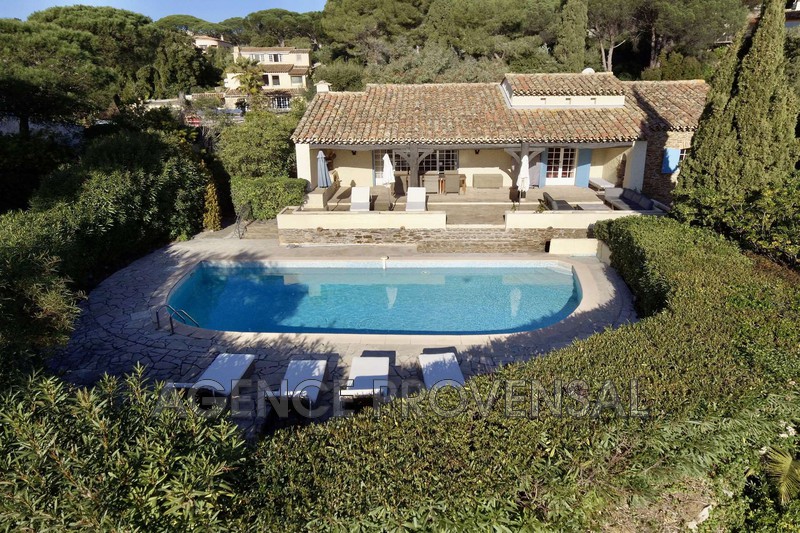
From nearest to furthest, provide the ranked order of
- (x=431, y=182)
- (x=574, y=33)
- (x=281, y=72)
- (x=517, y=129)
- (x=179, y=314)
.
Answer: (x=179, y=314) → (x=517, y=129) → (x=431, y=182) → (x=574, y=33) → (x=281, y=72)

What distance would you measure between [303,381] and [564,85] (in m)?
18.4

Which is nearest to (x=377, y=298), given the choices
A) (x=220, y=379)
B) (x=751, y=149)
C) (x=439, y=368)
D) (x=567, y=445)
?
(x=439, y=368)

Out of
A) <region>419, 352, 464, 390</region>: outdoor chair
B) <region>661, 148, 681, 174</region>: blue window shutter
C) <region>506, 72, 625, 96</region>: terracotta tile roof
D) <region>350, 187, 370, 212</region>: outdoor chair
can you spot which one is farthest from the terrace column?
<region>419, 352, 464, 390</region>: outdoor chair

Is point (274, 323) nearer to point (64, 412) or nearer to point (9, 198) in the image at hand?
point (64, 412)

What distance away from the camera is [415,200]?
17969mm

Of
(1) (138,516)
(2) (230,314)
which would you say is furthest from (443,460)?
(2) (230,314)

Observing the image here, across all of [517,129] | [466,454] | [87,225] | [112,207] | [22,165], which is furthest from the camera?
[517,129]

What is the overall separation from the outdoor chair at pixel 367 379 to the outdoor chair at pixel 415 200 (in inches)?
358

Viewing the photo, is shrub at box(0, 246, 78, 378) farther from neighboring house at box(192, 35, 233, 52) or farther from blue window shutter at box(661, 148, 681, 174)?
neighboring house at box(192, 35, 233, 52)

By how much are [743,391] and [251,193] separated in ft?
54.7

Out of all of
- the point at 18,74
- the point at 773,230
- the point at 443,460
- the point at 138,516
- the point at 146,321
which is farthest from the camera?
the point at 18,74

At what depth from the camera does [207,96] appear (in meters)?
47.5

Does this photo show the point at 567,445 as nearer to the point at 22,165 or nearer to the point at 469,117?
the point at 469,117

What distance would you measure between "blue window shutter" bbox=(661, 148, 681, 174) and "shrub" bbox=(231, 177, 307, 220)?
49.4 feet
